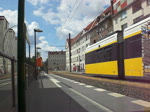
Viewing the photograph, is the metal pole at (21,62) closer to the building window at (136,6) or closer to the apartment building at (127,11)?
the apartment building at (127,11)

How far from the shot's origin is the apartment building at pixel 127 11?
38144 millimetres

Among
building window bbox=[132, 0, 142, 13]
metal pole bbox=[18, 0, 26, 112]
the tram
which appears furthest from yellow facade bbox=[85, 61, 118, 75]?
building window bbox=[132, 0, 142, 13]

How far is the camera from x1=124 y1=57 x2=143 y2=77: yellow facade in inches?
476

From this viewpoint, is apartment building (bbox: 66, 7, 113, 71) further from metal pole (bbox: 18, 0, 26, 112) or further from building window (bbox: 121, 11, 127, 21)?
metal pole (bbox: 18, 0, 26, 112)

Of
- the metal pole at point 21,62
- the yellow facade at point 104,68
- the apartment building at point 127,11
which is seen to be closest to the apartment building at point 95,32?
Answer: the apartment building at point 127,11

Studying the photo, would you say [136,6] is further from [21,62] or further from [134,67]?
[21,62]

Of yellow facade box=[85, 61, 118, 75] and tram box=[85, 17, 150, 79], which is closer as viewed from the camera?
tram box=[85, 17, 150, 79]

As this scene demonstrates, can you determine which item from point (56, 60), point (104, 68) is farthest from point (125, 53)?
point (56, 60)

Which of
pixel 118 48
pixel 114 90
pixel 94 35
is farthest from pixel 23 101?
pixel 94 35

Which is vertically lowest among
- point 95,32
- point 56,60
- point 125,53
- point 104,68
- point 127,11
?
point 104,68

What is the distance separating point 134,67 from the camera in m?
12.8

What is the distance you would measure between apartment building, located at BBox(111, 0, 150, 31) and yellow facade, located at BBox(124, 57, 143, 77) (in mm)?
22862

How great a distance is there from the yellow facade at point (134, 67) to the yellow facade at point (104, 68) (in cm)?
230

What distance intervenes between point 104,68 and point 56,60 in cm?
12600
